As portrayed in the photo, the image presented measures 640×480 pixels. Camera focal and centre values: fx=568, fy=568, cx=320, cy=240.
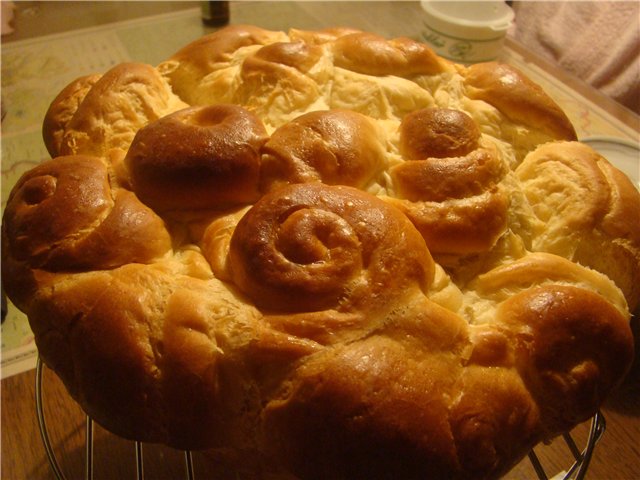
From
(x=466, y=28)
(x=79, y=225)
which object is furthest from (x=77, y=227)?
(x=466, y=28)

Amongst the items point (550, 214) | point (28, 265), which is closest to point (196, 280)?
point (28, 265)

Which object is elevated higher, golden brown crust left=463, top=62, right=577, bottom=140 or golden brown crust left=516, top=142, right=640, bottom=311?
golden brown crust left=463, top=62, right=577, bottom=140

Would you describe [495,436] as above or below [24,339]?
above

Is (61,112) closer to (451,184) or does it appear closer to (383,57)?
(383,57)

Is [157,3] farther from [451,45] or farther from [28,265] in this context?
[28,265]

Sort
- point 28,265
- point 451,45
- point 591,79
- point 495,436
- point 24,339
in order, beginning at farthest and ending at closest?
point 591,79 < point 451,45 < point 24,339 < point 28,265 < point 495,436

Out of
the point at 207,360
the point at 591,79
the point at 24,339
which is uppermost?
the point at 207,360

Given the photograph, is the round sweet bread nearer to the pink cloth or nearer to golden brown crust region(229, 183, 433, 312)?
golden brown crust region(229, 183, 433, 312)

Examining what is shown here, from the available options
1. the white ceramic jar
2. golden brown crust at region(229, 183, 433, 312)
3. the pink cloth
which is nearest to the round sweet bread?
golden brown crust at region(229, 183, 433, 312)
